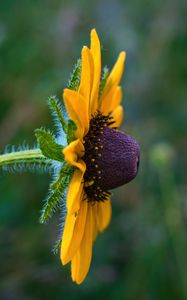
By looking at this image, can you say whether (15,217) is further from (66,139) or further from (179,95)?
(179,95)

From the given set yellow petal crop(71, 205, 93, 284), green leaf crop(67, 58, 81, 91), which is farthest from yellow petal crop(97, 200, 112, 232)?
green leaf crop(67, 58, 81, 91)

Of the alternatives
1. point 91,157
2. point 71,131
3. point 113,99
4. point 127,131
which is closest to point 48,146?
point 71,131

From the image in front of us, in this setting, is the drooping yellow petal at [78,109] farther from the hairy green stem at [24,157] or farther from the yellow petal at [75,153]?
the hairy green stem at [24,157]

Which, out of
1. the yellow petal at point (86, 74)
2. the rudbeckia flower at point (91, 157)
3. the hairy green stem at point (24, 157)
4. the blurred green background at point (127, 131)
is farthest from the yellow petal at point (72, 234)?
the blurred green background at point (127, 131)

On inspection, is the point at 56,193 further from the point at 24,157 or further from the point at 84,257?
the point at 84,257

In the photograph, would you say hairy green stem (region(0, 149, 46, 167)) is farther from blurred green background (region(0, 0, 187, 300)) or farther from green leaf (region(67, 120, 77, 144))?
blurred green background (region(0, 0, 187, 300))

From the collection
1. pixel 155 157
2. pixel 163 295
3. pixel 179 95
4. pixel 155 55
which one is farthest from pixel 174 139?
pixel 163 295
